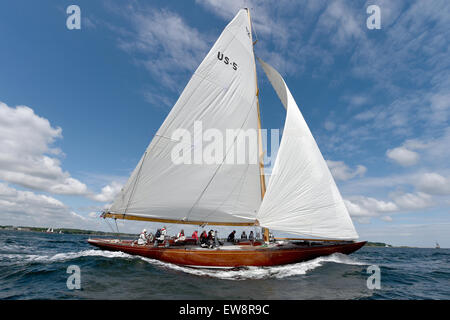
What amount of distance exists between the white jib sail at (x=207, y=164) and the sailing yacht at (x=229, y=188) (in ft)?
0.20

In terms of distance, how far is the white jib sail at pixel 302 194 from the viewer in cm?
1274

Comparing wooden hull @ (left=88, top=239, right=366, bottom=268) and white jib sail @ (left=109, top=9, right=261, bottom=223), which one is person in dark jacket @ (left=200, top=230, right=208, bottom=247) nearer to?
white jib sail @ (left=109, top=9, right=261, bottom=223)

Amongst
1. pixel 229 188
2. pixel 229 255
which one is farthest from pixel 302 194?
pixel 229 255

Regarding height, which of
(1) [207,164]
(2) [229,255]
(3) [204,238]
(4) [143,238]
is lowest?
(2) [229,255]

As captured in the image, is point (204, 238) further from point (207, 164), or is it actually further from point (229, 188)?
point (207, 164)

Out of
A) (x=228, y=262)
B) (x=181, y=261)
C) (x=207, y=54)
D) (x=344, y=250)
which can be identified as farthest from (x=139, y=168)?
(x=344, y=250)

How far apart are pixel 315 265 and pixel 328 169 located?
610 cm

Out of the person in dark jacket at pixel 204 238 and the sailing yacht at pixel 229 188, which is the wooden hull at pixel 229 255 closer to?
the sailing yacht at pixel 229 188

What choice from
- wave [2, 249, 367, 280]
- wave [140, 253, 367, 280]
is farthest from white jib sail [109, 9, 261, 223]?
wave [140, 253, 367, 280]

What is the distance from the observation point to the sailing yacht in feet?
41.9

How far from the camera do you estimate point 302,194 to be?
13.1 m

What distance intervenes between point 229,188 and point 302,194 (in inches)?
177

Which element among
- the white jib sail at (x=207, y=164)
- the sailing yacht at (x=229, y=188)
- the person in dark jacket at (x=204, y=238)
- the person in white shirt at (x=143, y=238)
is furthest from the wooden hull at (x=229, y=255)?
the white jib sail at (x=207, y=164)
